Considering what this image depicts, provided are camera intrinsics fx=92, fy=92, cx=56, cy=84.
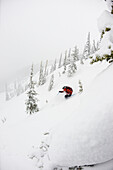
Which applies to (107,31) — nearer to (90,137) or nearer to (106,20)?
(106,20)

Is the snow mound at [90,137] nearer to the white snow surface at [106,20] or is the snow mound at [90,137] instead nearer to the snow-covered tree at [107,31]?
the snow-covered tree at [107,31]

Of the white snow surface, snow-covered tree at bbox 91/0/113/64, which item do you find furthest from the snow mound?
the white snow surface

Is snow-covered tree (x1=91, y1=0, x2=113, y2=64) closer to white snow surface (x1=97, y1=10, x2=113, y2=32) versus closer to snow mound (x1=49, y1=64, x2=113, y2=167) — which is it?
white snow surface (x1=97, y1=10, x2=113, y2=32)

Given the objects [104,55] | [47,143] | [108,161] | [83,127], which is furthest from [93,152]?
[104,55]

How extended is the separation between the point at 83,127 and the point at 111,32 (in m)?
3.97

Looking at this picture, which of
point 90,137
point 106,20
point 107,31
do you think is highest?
point 106,20

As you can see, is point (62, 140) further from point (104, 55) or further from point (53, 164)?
point (104, 55)

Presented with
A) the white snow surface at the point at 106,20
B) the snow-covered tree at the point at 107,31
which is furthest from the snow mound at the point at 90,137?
the white snow surface at the point at 106,20

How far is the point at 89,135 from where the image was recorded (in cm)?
296

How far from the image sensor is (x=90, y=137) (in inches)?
116

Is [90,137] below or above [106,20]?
below

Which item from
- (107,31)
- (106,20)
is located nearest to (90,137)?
(107,31)

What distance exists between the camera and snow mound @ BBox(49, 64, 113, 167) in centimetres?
279

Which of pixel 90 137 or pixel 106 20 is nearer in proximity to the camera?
pixel 90 137
